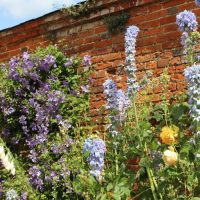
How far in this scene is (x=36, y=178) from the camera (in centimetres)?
547

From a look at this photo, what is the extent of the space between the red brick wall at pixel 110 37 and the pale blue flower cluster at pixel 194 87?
169 centimetres

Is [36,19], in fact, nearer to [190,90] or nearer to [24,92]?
[24,92]

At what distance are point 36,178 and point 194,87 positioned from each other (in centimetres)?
282

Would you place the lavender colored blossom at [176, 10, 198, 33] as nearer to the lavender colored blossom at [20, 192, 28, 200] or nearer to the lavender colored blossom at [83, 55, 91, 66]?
the lavender colored blossom at [83, 55, 91, 66]

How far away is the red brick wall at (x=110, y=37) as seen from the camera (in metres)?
5.00

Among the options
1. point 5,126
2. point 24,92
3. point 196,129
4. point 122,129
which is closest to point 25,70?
point 24,92

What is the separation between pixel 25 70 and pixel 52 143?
3.07ft

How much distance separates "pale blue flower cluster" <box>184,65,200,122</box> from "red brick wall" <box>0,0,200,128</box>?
169 cm

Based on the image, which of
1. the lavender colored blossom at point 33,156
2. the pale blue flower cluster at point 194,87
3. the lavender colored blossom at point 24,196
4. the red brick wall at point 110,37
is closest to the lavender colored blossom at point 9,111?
the lavender colored blossom at point 33,156

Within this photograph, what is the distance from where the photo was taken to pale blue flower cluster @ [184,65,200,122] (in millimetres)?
3055

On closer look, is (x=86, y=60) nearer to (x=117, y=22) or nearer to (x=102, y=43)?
(x=102, y=43)

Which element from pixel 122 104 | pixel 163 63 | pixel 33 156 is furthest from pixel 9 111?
pixel 122 104

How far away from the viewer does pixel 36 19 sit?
6.34 metres

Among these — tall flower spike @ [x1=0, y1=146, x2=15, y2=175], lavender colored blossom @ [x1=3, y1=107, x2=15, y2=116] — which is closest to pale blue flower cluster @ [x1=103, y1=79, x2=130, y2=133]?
tall flower spike @ [x1=0, y1=146, x2=15, y2=175]
